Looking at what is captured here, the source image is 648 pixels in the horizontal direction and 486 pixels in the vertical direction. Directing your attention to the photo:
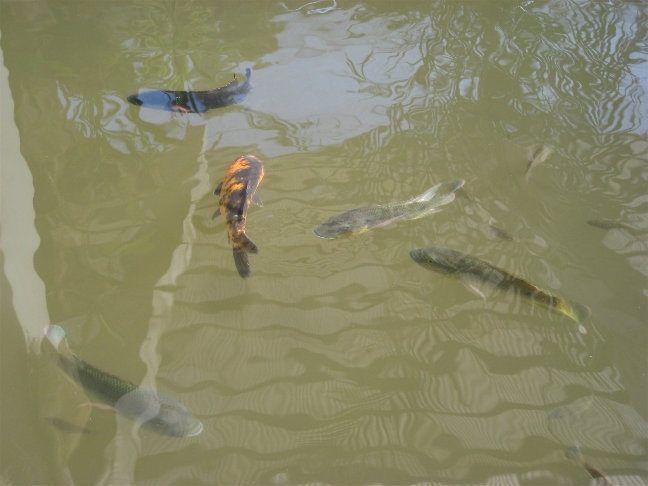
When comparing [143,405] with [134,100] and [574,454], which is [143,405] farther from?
[134,100]

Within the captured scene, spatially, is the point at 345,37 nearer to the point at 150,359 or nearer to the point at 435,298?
the point at 435,298

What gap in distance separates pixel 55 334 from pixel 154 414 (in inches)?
28.0

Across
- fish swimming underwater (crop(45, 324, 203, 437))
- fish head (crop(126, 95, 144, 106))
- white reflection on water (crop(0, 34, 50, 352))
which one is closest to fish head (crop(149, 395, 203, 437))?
fish swimming underwater (crop(45, 324, 203, 437))

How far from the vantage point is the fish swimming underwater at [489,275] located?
2361 millimetres

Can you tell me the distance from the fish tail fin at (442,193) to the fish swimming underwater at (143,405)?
5.58 feet

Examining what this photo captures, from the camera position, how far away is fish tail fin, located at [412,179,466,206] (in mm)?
2861

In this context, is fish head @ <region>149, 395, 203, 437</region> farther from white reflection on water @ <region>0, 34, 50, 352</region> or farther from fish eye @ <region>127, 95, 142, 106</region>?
fish eye @ <region>127, 95, 142, 106</region>

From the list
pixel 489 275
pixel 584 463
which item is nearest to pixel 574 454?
pixel 584 463

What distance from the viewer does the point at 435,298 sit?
2.52m

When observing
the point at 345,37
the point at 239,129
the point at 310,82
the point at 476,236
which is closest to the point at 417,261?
the point at 476,236

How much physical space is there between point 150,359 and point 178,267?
0.54 metres

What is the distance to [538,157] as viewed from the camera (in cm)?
316

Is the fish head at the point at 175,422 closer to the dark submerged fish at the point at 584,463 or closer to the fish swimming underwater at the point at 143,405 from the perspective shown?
the fish swimming underwater at the point at 143,405

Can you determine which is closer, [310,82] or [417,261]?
[417,261]
